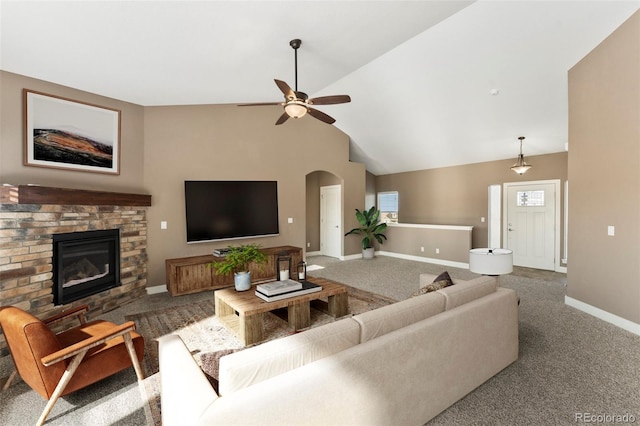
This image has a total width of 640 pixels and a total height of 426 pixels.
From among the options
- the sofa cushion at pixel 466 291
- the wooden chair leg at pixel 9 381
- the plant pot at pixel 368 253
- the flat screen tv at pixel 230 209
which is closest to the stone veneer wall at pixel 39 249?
the wooden chair leg at pixel 9 381

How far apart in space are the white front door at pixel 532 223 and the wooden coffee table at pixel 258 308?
5086mm

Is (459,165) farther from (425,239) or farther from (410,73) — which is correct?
(410,73)

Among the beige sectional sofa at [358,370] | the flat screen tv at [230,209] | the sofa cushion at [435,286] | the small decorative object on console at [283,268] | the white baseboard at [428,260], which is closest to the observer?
the beige sectional sofa at [358,370]

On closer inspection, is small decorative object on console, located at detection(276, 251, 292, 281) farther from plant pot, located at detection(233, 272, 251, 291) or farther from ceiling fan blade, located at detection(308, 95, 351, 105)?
ceiling fan blade, located at detection(308, 95, 351, 105)

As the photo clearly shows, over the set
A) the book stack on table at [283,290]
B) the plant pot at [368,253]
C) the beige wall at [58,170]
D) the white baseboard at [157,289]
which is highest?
the beige wall at [58,170]

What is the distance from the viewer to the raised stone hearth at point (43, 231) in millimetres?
2912

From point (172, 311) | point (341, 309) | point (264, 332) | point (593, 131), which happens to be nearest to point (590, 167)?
point (593, 131)

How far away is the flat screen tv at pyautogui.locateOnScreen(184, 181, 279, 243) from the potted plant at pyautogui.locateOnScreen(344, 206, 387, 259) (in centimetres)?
261

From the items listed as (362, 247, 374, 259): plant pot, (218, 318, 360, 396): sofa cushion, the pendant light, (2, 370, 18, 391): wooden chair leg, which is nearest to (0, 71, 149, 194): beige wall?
(2, 370, 18, 391): wooden chair leg

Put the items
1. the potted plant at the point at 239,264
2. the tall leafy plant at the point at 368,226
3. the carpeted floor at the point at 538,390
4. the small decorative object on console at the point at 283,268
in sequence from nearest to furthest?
the carpeted floor at the point at 538,390
the potted plant at the point at 239,264
the small decorative object on console at the point at 283,268
the tall leafy plant at the point at 368,226

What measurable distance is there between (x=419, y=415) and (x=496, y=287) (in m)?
1.28

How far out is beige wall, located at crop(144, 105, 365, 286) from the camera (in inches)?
192

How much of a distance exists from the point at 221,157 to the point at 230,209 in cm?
94

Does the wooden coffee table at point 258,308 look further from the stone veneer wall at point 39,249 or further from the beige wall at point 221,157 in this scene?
the beige wall at point 221,157
